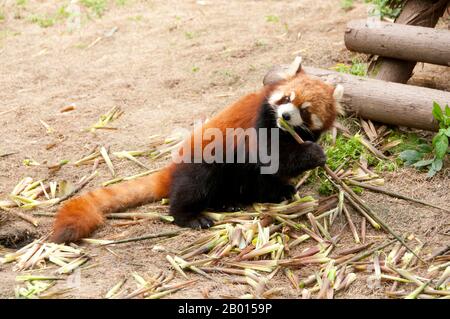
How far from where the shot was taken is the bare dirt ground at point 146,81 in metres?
4.28

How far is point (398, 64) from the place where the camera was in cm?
583

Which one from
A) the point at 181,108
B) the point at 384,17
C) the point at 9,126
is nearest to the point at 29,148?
the point at 9,126

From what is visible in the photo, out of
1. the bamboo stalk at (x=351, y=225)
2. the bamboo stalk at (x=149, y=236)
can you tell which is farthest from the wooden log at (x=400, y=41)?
the bamboo stalk at (x=149, y=236)

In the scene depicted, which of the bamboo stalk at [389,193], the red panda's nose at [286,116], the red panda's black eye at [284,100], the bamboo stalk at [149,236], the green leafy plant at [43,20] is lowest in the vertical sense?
the bamboo stalk at [149,236]

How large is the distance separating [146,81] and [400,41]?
2.67 m

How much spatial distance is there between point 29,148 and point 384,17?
3725 mm

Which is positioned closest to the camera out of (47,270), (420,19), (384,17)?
(47,270)

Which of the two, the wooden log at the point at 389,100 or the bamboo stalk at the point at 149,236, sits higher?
the wooden log at the point at 389,100

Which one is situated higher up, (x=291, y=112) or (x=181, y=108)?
(x=291, y=112)

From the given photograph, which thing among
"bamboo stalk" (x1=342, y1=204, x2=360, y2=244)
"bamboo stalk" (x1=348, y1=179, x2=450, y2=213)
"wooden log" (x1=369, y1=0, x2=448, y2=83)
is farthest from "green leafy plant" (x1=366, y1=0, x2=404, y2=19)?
"bamboo stalk" (x1=342, y1=204, x2=360, y2=244)

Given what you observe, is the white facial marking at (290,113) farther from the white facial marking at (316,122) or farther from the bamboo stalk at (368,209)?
the bamboo stalk at (368,209)

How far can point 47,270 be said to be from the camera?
12.7 feet
